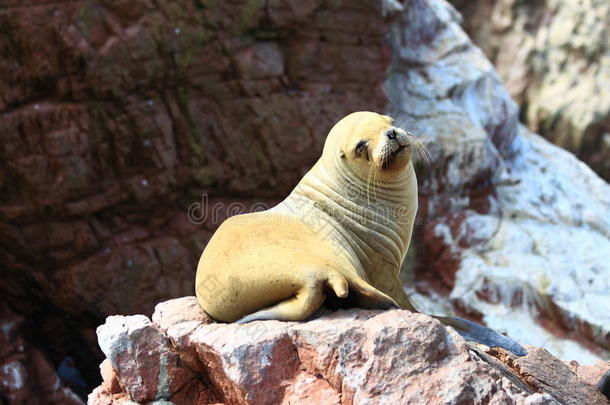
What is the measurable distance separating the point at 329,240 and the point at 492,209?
5758 mm

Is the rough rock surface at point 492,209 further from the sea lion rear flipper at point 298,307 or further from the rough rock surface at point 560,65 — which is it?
the sea lion rear flipper at point 298,307

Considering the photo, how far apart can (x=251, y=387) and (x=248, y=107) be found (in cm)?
566

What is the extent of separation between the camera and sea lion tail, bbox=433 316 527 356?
149 inches

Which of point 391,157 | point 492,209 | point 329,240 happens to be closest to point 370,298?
point 329,240

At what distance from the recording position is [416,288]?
8.80 meters

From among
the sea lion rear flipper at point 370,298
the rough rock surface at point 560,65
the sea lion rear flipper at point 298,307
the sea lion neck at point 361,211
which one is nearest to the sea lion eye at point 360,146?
the sea lion neck at point 361,211

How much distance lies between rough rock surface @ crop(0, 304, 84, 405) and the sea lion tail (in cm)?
594

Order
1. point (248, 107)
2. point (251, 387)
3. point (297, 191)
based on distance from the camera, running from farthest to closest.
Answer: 1. point (248, 107)
2. point (297, 191)
3. point (251, 387)

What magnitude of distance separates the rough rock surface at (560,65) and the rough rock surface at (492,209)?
176 centimetres

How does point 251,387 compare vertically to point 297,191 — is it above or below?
below

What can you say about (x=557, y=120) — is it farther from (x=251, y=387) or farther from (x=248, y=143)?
(x=251, y=387)

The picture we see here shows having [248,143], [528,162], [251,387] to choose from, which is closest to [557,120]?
[528,162]

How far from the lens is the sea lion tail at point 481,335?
3.78 meters

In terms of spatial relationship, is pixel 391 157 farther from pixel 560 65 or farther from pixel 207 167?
pixel 560 65
